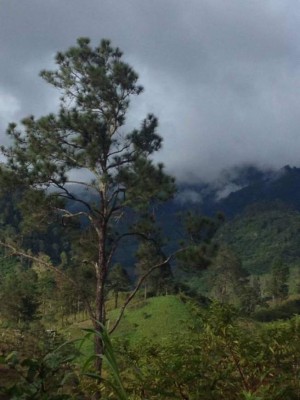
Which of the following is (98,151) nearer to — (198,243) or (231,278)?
(198,243)

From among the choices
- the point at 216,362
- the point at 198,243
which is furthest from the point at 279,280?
the point at 216,362

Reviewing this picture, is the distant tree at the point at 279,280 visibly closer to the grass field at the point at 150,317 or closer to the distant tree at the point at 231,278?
the distant tree at the point at 231,278

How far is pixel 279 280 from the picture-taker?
337ft

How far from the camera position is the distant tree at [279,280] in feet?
329

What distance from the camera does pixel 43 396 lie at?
68.9 inches

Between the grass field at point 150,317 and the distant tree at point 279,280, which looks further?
the distant tree at point 279,280

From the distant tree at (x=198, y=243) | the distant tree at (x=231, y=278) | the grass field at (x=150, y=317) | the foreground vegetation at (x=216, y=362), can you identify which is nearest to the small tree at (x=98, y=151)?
the distant tree at (x=198, y=243)

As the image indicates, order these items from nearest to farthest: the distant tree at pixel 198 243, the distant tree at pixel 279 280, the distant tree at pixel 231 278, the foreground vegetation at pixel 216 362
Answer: the foreground vegetation at pixel 216 362
the distant tree at pixel 198 243
the distant tree at pixel 279 280
the distant tree at pixel 231 278

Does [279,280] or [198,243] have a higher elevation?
[279,280]

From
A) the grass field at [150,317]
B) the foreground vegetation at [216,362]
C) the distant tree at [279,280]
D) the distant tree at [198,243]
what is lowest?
the foreground vegetation at [216,362]

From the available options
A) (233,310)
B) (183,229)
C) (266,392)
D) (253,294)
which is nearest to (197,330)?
(233,310)

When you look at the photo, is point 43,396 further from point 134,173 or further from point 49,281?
point 49,281

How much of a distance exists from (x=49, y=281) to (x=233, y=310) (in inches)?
3399

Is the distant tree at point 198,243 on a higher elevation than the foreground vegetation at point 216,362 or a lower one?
higher
